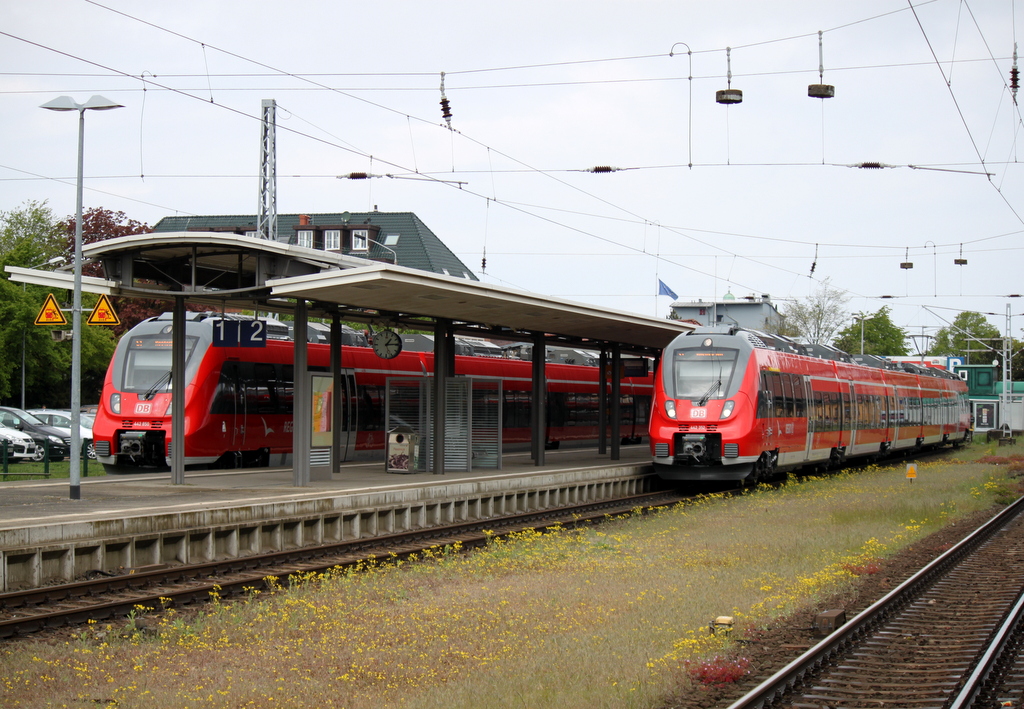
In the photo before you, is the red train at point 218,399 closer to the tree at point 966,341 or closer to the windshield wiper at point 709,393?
the windshield wiper at point 709,393

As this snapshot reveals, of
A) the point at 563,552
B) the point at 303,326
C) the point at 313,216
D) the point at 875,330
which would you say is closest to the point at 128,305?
the point at 313,216

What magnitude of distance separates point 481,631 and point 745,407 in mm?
13386

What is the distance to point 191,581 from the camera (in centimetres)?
1244

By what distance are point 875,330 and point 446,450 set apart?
53807 millimetres

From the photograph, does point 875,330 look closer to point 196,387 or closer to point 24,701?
point 196,387

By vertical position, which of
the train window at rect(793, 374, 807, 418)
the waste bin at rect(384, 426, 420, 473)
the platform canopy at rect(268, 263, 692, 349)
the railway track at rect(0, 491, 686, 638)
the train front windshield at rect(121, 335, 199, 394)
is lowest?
the railway track at rect(0, 491, 686, 638)

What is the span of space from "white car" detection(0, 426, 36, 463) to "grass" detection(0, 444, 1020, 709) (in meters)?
17.5

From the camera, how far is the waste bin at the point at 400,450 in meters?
21.4

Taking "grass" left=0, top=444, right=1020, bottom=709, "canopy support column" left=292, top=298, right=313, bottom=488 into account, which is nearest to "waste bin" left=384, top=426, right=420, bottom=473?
"canopy support column" left=292, top=298, right=313, bottom=488

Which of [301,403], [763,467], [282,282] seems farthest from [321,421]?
[763,467]

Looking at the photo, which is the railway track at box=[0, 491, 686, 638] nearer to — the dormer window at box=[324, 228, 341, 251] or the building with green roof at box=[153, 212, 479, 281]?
the building with green roof at box=[153, 212, 479, 281]

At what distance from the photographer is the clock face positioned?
74.4 ft

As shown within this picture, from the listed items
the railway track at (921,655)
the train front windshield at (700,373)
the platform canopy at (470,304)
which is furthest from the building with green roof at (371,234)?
the railway track at (921,655)

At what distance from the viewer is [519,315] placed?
2136cm
